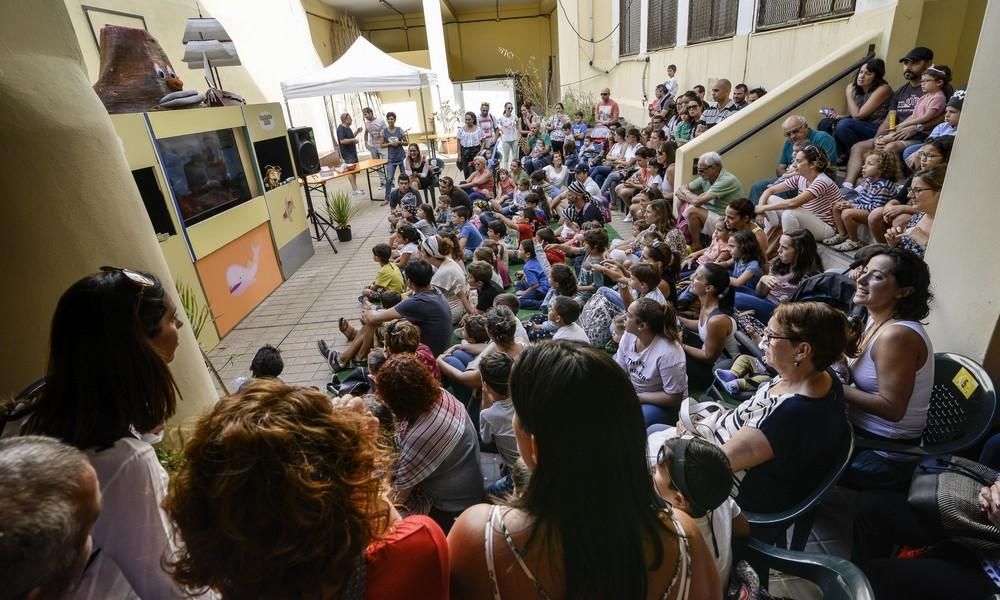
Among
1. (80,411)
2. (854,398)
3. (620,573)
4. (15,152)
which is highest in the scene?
(15,152)

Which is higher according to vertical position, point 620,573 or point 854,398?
point 620,573

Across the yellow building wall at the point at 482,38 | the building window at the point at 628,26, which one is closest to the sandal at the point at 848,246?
the building window at the point at 628,26

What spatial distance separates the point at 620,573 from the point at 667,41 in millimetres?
13300

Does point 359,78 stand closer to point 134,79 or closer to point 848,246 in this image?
point 134,79

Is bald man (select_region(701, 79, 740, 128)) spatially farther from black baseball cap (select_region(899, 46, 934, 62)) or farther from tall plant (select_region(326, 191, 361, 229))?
tall plant (select_region(326, 191, 361, 229))

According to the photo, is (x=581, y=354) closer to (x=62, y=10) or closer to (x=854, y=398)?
(x=854, y=398)

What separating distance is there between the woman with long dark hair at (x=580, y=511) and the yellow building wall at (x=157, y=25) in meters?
8.52

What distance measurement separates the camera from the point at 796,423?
1.88m

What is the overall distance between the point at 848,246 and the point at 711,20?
277 inches

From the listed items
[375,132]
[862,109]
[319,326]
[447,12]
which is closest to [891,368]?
[862,109]

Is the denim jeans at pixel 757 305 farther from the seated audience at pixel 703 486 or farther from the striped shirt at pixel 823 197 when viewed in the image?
the seated audience at pixel 703 486

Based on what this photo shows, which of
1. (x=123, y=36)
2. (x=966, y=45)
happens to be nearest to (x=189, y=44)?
(x=123, y=36)

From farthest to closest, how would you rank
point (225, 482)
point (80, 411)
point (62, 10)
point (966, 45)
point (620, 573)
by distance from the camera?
point (966, 45)
point (62, 10)
point (80, 411)
point (620, 573)
point (225, 482)

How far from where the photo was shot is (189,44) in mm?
6914
